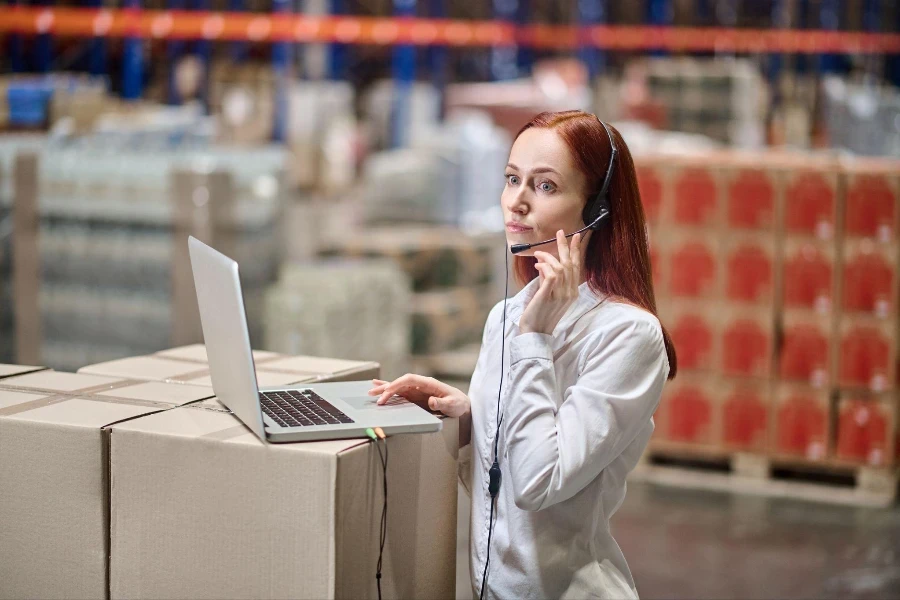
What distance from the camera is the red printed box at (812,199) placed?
5746mm

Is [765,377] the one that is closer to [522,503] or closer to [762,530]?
[762,530]

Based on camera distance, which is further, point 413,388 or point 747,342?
point 747,342

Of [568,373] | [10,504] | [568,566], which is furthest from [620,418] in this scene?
[10,504]

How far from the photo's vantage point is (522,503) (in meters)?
2.08

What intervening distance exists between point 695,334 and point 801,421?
0.70 m

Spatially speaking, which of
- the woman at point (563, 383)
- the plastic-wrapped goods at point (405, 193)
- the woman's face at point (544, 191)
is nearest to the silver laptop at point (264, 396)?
the woman at point (563, 383)

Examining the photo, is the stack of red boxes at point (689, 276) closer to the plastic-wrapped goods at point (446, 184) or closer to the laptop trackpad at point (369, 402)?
the plastic-wrapped goods at point (446, 184)

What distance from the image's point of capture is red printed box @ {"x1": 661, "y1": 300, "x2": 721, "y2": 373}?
6012mm

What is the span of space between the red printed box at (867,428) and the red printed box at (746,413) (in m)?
0.37

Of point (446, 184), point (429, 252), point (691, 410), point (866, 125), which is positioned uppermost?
point (866, 125)

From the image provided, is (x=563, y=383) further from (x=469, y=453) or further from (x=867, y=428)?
(x=867, y=428)

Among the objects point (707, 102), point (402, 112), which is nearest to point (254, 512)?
point (707, 102)

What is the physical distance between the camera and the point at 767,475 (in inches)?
236

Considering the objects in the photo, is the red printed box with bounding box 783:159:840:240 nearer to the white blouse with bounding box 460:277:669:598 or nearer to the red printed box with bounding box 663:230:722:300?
the red printed box with bounding box 663:230:722:300
